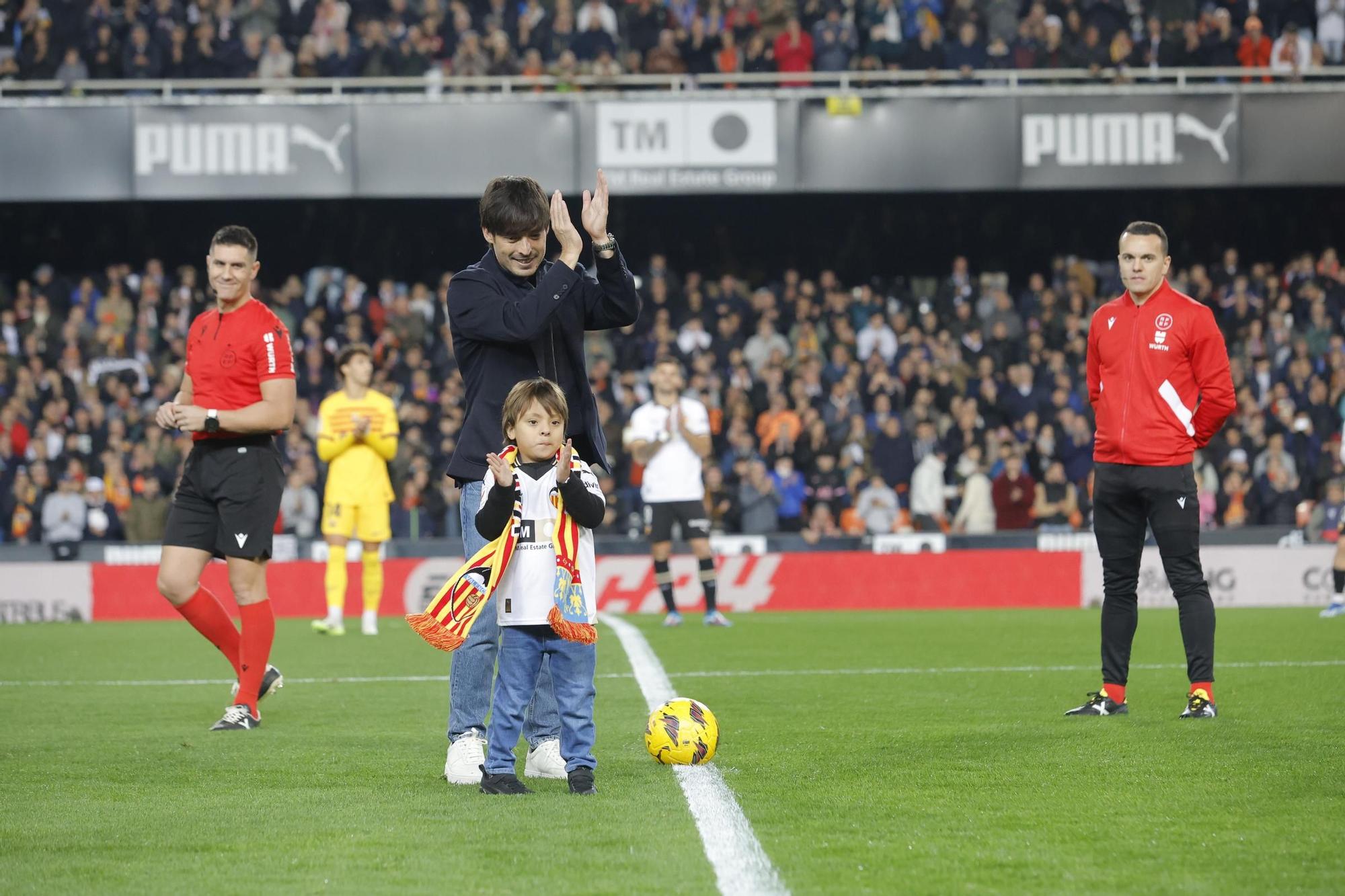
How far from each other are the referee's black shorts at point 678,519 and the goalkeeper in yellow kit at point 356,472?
7.35 ft

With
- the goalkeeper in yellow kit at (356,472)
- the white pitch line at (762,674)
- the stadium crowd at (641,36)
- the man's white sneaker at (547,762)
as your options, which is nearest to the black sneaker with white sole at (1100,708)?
the white pitch line at (762,674)

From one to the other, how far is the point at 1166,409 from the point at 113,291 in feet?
59.6

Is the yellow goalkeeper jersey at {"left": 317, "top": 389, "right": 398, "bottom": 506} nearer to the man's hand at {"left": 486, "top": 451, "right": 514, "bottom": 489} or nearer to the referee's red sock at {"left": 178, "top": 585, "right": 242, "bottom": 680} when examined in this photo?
the referee's red sock at {"left": 178, "top": 585, "right": 242, "bottom": 680}

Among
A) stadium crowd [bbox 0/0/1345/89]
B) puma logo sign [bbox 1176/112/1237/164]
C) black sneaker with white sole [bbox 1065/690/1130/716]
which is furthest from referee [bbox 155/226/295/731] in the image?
puma logo sign [bbox 1176/112/1237/164]

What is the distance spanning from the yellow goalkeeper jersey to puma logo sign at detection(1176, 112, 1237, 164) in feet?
45.2

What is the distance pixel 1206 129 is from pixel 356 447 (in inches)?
557

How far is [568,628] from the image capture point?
5.12 metres

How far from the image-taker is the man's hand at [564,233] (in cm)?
529

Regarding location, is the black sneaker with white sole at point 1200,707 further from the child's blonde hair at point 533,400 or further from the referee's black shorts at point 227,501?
the referee's black shorts at point 227,501

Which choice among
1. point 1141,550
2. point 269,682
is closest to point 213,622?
point 269,682

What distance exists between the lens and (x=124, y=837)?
15.1 feet

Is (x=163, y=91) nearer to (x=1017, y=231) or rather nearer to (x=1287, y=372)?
(x=1017, y=231)

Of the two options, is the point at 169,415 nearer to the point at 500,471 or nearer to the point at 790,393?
the point at 500,471

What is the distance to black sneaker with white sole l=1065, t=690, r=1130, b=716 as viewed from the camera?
7227 millimetres
